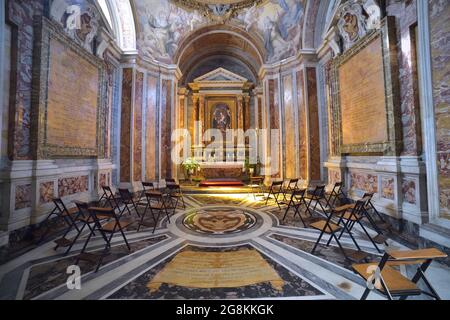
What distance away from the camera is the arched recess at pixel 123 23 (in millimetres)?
8172

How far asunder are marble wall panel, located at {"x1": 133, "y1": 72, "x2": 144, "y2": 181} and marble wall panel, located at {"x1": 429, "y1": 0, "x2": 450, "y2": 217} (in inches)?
356

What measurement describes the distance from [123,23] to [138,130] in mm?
4476

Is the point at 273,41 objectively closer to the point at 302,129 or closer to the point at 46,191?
the point at 302,129

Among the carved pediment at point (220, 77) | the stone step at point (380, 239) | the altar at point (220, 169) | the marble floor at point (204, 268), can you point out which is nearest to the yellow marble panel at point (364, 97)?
the stone step at point (380, 239)

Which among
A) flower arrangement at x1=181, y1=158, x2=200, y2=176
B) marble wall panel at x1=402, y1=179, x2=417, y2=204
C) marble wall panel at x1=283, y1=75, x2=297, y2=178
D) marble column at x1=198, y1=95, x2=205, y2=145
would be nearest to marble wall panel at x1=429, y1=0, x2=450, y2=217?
marble wall panel at x1=402, y1=179, x2=417, y2=204

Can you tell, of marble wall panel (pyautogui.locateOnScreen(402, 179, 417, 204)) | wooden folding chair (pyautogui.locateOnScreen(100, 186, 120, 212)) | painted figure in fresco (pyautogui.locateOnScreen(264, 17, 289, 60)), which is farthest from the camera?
painted figure in fresco (pyautogui.locateOnScreen(264, 17, 289, 60))

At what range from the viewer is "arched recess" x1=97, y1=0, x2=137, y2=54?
26.8ft

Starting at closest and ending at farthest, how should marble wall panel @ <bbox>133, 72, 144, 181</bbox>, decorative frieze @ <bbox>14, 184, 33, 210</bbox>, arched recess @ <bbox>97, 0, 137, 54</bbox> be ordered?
decorative frieze @ <bbox>14, 184, 33, 210</bbox> < arched recess @ <bbox>97, 0, 137, 54</bbox> < marble wall panel @ <bbox>133, 72, 144, 181</bbox>

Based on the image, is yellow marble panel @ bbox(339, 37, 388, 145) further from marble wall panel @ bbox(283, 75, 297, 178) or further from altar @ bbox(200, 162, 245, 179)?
altar @ bbox(200, 162, 245, 179)

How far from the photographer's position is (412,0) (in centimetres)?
406

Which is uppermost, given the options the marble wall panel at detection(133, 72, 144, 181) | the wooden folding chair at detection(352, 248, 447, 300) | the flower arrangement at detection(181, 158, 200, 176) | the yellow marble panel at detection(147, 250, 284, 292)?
the marble wall panel at detection(133, 72, 144, 181)

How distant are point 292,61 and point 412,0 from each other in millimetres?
5553

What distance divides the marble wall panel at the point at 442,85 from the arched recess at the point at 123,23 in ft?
29.8
